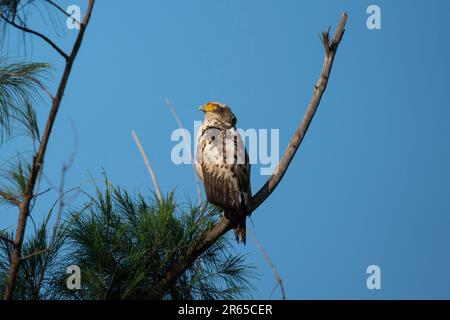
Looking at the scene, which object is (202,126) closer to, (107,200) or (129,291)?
(107,200)

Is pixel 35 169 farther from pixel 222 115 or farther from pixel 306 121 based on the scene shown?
pixel 222 115

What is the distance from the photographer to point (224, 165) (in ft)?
12.6

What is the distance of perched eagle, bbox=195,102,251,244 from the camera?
3.68 m

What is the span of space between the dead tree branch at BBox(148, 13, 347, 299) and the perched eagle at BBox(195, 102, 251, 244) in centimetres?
8

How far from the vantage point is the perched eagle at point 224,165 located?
3676 millimetres

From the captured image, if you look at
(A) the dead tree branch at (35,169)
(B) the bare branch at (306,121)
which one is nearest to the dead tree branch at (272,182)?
(B) the bare branch at (306,121)

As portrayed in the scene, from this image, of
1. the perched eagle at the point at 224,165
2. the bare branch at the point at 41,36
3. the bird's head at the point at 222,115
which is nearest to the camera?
the bare branch at the point at 41,36

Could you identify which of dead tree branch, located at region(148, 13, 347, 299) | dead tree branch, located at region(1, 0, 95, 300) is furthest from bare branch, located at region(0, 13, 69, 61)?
dead tree branch, located at region(148, 13, 347, 299)

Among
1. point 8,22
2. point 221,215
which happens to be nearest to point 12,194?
point 8,22

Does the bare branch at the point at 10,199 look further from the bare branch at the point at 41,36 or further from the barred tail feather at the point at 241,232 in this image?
the barred tail feather at the point at 241,232

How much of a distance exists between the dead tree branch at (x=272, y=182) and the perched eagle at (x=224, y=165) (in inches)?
3.1

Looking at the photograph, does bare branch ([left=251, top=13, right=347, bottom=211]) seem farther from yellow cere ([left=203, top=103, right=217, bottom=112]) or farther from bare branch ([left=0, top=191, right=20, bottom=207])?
bare branch ([left=0, top=191, right=20, bottom=207])

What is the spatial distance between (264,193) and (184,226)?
1.24 feet

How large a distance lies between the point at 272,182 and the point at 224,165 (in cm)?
45
